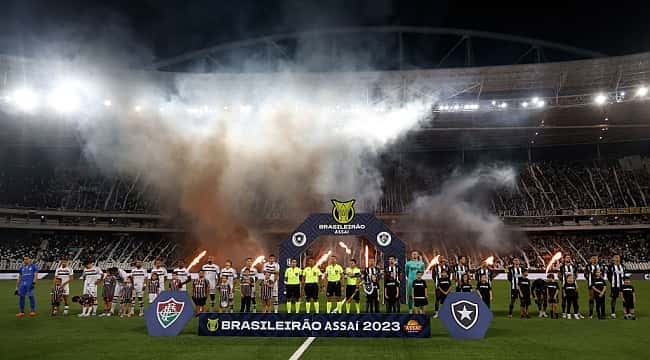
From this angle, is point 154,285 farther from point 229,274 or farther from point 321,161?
point 321,161

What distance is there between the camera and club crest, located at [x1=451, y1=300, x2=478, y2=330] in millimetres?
11781

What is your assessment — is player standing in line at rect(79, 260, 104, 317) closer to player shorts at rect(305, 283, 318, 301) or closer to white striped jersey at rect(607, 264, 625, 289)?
player shorts at rect(305, 283, 318, 301)

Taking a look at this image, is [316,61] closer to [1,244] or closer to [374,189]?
[374,189]

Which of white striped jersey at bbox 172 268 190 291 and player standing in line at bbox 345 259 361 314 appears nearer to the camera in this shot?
player standing in line at bbox 345 259 361 314

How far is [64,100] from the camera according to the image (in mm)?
35750

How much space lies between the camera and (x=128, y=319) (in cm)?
1557

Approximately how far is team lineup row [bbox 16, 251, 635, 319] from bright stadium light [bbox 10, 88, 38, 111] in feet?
79.3

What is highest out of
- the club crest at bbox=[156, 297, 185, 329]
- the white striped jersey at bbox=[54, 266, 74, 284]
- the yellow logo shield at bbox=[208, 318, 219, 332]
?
the white striped jersey at bbox=[54, 266, 74, 284]

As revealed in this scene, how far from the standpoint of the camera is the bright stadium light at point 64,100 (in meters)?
35.0

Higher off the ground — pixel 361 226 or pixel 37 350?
pixel 361 226

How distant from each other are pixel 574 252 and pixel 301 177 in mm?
24545

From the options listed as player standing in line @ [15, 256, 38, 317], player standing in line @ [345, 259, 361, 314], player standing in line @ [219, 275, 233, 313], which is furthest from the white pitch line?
player standing in line @ [15, 256, 38, 317]

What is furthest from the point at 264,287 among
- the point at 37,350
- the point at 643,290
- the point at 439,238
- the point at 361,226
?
the point at 439,238

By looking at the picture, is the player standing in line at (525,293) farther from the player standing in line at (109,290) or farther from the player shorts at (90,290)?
the player shorts at (90,290)
